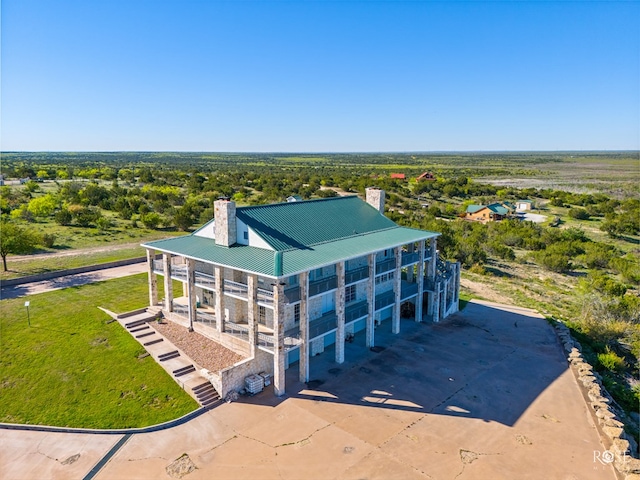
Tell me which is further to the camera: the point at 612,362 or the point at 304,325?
the point at 612,362

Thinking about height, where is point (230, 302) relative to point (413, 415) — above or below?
above

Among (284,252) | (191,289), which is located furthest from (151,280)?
(284,252)

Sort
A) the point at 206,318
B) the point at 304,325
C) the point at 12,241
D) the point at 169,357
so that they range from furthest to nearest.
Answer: the point at 12,241, the point at 206,318, the point at 169,357, the point at 304,325

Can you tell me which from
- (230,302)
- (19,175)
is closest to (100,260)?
(230,302)

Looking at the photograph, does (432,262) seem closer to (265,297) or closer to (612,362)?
(612,362)

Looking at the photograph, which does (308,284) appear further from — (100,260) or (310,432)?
(100,260)

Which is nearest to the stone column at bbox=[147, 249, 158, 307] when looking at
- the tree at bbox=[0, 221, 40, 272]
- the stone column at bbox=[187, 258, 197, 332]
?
the stone column at bbox=[187, 258, 197, 332]

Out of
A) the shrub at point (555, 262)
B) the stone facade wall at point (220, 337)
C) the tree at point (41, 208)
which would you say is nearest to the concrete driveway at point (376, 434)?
the stone facade wall at point (220, 337)
